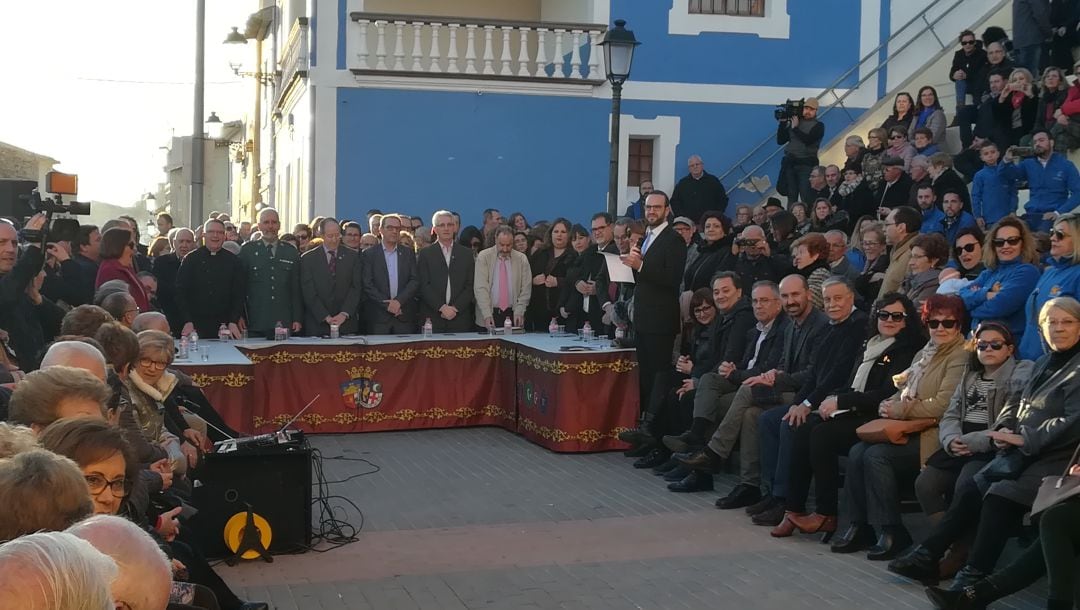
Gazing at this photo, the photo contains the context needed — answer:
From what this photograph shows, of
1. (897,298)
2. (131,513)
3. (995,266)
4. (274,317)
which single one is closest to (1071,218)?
(995,266)

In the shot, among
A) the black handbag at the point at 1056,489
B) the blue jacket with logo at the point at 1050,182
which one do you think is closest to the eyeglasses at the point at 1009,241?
the black handbag at the point at 1056,489

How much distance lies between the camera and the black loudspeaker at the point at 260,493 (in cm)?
734

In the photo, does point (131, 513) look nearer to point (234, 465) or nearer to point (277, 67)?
point (234, 465)

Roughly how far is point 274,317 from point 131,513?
755 cm

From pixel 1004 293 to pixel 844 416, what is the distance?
48.8 inches

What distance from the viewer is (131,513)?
16.3 feet

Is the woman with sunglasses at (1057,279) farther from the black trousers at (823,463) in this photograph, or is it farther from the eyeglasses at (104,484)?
the eyeglasses at (104,484)

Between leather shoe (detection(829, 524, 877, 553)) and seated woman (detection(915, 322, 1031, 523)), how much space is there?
0.52 meters

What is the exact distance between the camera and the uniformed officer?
12.4 metres

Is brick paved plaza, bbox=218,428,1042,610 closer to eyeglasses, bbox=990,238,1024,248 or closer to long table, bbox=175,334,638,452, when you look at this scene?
long table, bbox=175,334,638,452

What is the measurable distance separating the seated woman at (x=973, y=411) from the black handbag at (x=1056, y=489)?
62 cm

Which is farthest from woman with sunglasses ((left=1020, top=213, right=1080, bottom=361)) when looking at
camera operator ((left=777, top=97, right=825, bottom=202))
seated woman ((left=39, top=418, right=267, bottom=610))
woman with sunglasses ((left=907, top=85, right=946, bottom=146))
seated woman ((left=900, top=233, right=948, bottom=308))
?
camera operator ((left=777, top=97, right=825, bottom=202))

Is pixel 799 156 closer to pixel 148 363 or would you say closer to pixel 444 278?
pixel 444 278

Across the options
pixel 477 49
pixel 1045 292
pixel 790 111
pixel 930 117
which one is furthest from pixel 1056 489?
pixel 477 49
